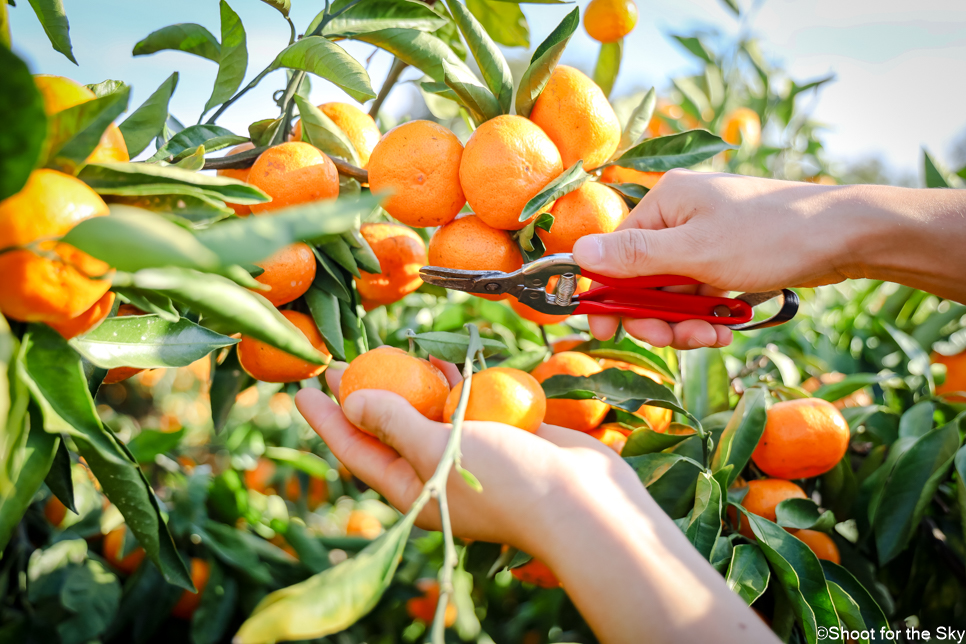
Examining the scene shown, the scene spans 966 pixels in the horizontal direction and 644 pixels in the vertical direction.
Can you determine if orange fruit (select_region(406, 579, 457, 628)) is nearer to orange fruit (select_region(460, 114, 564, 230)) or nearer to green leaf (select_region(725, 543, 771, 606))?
green leaf (select_region(725, 543, 771, 606))

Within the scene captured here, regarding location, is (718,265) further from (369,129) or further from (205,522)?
(205,522)

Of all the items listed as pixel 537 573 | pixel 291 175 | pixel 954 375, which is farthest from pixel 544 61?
pixel 954 375

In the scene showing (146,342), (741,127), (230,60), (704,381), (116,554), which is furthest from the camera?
(741,127)

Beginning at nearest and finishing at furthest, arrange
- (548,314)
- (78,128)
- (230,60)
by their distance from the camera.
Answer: (78,128), (230,60), (548,314)

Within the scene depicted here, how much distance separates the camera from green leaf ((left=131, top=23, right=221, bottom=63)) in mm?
902

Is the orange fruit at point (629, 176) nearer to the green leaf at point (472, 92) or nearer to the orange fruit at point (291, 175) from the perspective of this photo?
the green leaf at point (472, 92)

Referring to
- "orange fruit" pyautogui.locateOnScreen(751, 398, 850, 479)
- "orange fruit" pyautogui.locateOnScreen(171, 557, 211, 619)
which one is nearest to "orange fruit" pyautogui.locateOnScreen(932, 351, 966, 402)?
"orange fruit" pyautogui.locateOnScreen(751, 398, 850, 479)

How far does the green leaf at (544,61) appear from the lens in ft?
2.71

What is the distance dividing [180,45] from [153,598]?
3.86 ft

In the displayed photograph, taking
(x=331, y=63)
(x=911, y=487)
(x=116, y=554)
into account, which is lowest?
(x=116, y=554)

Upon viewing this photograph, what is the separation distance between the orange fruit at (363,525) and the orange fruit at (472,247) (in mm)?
1079

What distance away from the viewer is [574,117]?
851 millimetres

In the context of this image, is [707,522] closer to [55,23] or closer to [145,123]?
[145,123]

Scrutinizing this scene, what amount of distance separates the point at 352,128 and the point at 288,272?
0.32m
